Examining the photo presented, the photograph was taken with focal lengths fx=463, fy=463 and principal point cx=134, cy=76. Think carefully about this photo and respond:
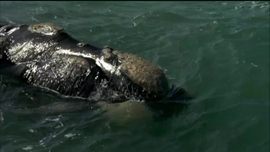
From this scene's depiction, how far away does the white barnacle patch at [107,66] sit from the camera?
28.8 ft

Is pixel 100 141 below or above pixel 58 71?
below

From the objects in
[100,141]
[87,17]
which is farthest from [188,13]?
[100,141]

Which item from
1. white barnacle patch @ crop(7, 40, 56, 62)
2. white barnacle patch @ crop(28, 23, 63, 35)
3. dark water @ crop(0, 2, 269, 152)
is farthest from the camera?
white barnacle patch @ crop(28, 23, 63, 35)

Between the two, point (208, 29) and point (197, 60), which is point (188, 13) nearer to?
point (208, 29)

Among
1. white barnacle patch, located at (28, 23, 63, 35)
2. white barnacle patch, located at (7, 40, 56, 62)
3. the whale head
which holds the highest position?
white barnacle patch, located at (28, 23, 63, 35)

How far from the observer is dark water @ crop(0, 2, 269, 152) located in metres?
8.27

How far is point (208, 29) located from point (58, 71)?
232 inches

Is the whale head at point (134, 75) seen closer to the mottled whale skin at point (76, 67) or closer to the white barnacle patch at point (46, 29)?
the mottled whale skin at point (76, 67)

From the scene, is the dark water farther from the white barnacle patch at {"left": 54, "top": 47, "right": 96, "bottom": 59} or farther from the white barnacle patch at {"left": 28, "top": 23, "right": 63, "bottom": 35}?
the white barnacle patch at {"left": 28, "top": 23, "right": 63, "bottom": 35}

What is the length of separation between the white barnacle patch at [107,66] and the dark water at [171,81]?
71cm

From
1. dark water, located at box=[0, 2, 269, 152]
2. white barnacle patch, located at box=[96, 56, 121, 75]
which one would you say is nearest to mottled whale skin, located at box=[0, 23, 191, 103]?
white barnacle patch, located at box=[96, 56, 121, 75]

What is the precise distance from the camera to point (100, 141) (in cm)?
816

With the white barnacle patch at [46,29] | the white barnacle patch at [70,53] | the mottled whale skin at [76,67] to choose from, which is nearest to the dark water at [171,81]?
the mottled whale skin at [76,67]

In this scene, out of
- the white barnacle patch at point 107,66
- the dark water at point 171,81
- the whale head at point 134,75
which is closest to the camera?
the dark water at point 171,81
